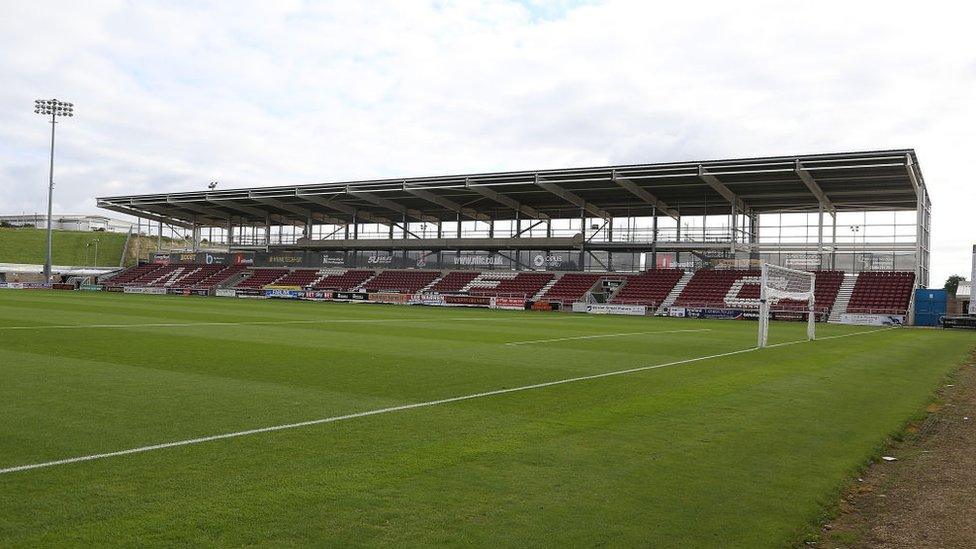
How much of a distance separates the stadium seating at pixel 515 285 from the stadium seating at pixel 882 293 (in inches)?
850

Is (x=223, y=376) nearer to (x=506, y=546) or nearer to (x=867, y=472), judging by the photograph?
(x=506, y=546)

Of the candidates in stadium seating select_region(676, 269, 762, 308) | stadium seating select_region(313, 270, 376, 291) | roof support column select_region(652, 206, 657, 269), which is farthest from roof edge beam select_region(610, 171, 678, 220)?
stadium seating select_region(313, 270, 376, 291)

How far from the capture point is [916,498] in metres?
5.59

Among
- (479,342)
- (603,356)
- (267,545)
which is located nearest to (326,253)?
(479,342)

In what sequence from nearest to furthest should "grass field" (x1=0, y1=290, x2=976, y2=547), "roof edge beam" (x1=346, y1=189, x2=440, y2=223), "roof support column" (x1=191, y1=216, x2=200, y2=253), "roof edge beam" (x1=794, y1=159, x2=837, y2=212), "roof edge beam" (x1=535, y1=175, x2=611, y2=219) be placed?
"grass field" (x1=0, y1=290, x2=976, y2=547) → "roof edge beam" (x1=794, y1=159, x2=837, y2=212) → "roof edge beam" (x1=535, y1=175, x2=611, y2=219) → "roof edge beam" (x1=346, y1=189, x2=440, y2=223) → "roof support column" (x1=191, y1=216, x2=200, y2=253)

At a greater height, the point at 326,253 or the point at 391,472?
the point at 326,253

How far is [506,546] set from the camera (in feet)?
13.7

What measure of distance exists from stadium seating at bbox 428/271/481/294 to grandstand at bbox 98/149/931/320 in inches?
7.6

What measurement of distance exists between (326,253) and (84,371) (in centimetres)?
5482

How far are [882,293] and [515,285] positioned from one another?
25297 millimetres

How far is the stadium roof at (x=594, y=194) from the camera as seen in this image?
41.1 m

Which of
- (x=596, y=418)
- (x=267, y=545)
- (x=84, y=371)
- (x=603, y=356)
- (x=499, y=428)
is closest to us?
(x=267, y=545)

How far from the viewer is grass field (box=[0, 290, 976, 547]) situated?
4461 millimetres

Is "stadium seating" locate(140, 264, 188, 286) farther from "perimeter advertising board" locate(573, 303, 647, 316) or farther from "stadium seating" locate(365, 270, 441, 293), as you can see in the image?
"perimeter advertising board" locate(573, 303, 647, 316)
